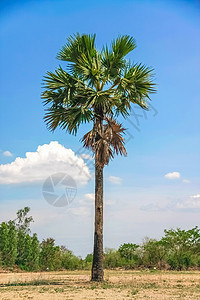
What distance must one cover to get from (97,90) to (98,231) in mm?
5316

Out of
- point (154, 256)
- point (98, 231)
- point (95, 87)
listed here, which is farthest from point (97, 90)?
point (154, 256)

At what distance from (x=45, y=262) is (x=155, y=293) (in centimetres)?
1365

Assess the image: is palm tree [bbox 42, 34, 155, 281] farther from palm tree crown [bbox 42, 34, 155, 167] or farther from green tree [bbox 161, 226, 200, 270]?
green tree [bbox 161, 226, 200, 270]

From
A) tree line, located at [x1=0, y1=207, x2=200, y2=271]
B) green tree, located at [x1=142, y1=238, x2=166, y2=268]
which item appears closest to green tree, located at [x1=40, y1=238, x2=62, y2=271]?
tree line, located at [x1=0, y1=207, x2=200, y2=271]

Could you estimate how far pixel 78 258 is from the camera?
24.6 meters

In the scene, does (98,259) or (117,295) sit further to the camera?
(98,259)

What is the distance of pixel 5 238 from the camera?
22.7 metres

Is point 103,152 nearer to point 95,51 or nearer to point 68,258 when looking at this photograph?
point 95,51

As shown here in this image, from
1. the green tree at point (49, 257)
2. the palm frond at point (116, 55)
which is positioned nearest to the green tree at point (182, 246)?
the green tree at point (49, 257)

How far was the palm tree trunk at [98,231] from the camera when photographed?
45.9 feet

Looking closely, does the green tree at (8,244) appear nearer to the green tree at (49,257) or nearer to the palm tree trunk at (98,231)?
the green tree at (49,257)

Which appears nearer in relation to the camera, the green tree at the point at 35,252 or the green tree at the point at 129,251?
the green tree at the point at 35,252

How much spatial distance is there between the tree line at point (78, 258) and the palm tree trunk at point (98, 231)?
932 cm

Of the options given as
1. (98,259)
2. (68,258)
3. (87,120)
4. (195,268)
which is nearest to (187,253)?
(195,268)
